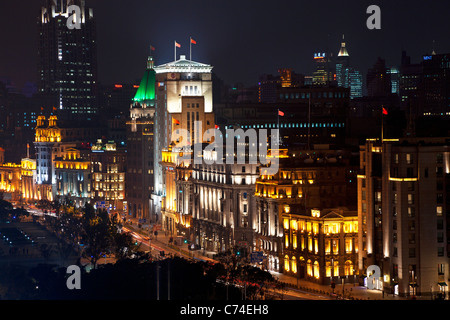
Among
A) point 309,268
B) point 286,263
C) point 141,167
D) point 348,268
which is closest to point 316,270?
point 309,268

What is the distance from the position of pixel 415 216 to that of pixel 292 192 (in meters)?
23.8

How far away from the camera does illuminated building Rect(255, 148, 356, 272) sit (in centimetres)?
11894

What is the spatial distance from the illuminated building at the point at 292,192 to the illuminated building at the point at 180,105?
4726 cm

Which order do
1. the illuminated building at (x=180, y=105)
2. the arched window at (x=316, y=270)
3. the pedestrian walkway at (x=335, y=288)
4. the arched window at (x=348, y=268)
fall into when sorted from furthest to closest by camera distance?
the illuminated building at (x=180, y=105) < the arched window at (x=348, y=268) < the arched window at (x=316, y=270) < the pedestrian walkway at (x=335, y=288)

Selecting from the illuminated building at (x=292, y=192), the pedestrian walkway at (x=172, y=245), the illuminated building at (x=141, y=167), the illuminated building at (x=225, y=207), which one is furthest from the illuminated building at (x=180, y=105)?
the illuminated building at (x=292, y=192)

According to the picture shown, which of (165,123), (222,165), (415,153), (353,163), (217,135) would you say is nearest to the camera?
(415,153)

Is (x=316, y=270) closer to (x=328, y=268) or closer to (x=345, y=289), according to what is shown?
(x=328, y=268)

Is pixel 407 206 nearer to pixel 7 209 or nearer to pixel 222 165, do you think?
pixel 222 165

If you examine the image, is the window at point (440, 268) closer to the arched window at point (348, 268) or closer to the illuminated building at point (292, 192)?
the arched window at point (348, 268)

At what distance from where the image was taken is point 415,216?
326 ft

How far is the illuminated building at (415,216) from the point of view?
98562 millimetres
